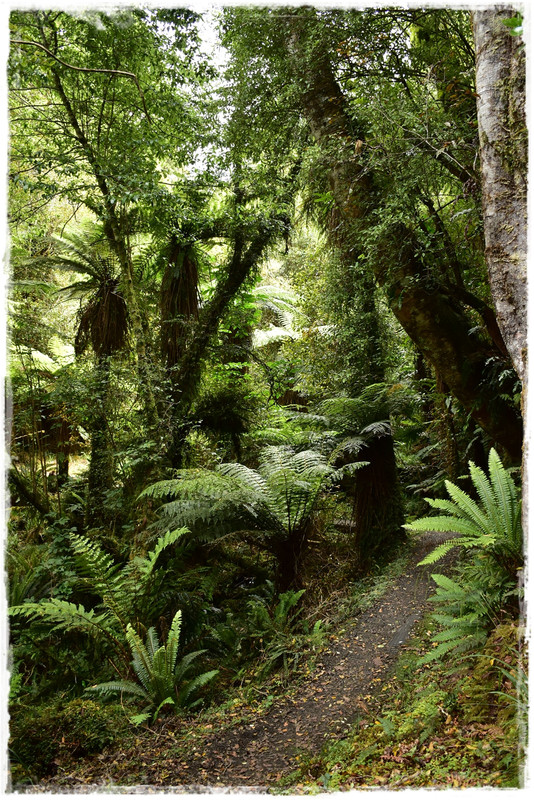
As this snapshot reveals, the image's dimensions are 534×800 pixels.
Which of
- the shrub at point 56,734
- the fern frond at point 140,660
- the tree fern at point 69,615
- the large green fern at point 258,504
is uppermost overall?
the large green fern at point 258,504

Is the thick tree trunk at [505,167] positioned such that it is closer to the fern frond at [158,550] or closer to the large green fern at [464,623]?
the large green fern at [464,623]

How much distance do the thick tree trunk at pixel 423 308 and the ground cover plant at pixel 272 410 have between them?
3 cm

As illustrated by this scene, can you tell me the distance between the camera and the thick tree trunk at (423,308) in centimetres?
360

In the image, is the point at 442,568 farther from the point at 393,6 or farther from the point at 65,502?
the point at 65,502

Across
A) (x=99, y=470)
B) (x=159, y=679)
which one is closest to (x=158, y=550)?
(x=159, y=679)

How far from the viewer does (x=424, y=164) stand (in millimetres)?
3344

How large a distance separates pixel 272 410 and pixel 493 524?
506 centimetres

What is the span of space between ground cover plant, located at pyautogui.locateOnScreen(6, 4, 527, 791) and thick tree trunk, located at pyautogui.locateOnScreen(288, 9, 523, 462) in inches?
1.0

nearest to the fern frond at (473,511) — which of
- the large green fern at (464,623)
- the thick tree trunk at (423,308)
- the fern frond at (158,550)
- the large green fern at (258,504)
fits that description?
the large green fern at (464,623)

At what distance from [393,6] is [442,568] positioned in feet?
14.9

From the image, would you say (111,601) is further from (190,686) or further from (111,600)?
(190,686)

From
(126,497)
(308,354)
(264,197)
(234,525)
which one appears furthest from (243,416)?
(264,197)

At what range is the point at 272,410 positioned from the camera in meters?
7.49

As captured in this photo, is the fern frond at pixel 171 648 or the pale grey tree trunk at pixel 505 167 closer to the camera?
the pale grey tree trunk at pixel 505 167
